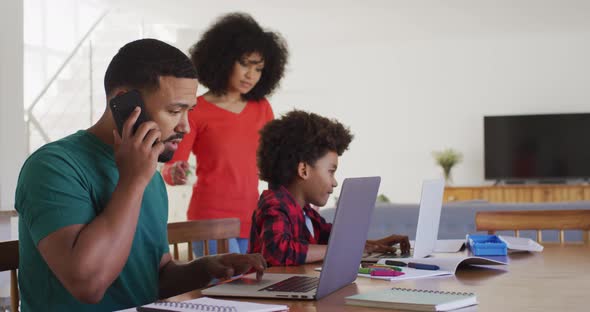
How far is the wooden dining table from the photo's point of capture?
1155 mm

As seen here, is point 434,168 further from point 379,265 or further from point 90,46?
point 379,265

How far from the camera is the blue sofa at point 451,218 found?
3.90m

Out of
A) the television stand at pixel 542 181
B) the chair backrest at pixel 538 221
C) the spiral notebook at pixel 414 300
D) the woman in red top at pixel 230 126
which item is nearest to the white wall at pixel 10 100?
the woman in red top at pixel 230 126

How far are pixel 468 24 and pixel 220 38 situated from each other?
18.7ft

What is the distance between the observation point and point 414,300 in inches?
44.2

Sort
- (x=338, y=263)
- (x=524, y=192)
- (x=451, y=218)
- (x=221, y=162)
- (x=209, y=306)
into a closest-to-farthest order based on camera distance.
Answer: (x=209, y=306), (x=338, y=263), (x=221, y=162), (x=451, y=218), (x=524, y=192)

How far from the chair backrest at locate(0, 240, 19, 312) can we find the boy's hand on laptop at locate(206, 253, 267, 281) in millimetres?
357

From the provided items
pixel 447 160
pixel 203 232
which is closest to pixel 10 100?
pixel 203 232

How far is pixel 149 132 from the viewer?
1262 mm

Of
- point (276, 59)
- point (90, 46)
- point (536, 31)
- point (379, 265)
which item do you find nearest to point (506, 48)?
point (536, 31)

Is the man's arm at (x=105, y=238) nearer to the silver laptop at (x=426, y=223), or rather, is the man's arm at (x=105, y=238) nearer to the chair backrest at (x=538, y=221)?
the silver laptop at (x=426, y=223)

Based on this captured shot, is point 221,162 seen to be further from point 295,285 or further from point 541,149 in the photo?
point 541,149

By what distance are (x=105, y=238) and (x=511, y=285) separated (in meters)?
0.71

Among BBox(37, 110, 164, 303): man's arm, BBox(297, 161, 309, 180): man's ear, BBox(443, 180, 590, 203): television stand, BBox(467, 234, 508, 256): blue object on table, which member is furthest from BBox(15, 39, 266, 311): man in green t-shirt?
BBox(443, 180, 590, 203): television stand
